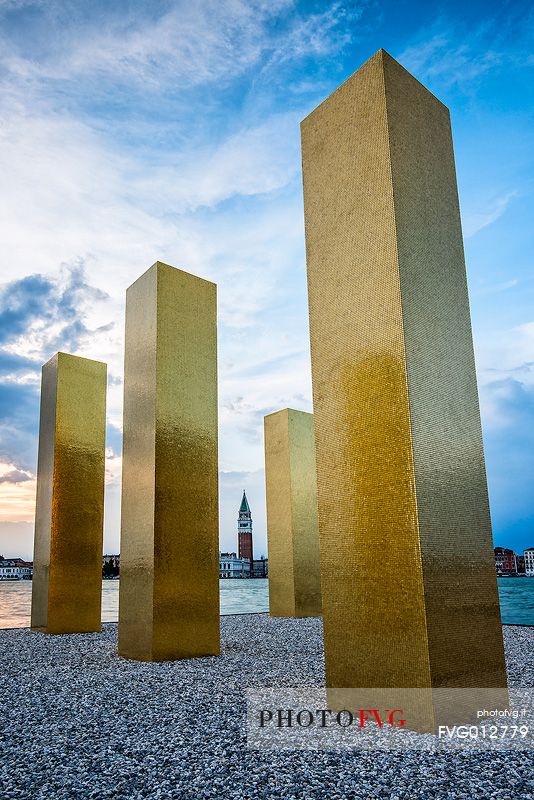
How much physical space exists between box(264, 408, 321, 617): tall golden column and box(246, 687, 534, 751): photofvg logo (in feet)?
30.0

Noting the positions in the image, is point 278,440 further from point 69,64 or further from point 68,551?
point 69,64

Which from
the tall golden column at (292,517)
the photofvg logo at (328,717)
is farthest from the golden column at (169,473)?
the tall golden column at (292,517)

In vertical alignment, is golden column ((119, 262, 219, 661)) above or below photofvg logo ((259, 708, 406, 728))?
above

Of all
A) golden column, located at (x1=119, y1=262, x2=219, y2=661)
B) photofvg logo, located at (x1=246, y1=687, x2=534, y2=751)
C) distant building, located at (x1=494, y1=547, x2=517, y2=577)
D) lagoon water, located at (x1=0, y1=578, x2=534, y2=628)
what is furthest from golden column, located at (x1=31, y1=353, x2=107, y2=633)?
distant building, located at (x1=494, y1=547, x2=517, y2=577)

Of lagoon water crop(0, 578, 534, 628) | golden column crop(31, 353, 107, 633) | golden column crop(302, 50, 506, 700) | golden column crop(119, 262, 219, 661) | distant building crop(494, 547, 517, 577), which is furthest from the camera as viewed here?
distant building crop(494, 547, 517, 577)

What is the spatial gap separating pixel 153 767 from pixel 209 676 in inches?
116

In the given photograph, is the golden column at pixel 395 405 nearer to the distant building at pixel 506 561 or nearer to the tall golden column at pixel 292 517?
the tall golden column at pixel 292 517

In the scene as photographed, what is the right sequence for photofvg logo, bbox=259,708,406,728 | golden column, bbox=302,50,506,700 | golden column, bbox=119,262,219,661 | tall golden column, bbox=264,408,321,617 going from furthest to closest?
tall golden column, bbox=264,408,321,617
golden column, bbox=119,262,219,661
golden column, bbox=302,50,506,700
photofvg logo, bbox=259,708,406,728

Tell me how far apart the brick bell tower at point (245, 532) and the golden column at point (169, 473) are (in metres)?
107

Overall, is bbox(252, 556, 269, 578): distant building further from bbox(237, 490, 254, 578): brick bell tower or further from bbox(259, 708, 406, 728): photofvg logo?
bbox(259, 708, 406, 728): photofvg logo

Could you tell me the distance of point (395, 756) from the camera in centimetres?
350

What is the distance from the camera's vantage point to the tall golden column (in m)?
13.8

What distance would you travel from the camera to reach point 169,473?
763 cm

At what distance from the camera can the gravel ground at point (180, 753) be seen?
3037 mm
